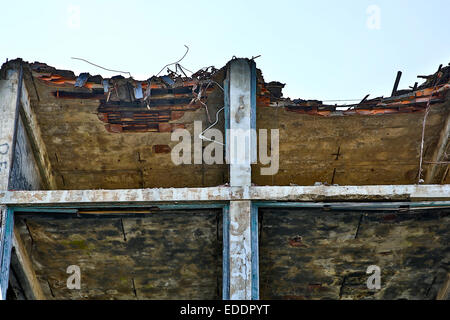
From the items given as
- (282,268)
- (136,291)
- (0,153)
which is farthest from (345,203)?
(0,153)

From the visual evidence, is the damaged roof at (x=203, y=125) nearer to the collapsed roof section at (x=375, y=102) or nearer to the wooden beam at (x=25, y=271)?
the collapsed roof section at (x=375, y=102)

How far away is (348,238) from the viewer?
798cm

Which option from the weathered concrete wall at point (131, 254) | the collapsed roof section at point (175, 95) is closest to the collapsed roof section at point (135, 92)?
the collapsed roof section at point (175, 95)

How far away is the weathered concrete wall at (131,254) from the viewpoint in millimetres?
7719

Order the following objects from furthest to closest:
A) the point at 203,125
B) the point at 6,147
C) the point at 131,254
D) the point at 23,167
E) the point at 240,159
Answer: the point at 203,125
the point at 131,254
the point at 23,167
the point at 240,159
the point at 6,147

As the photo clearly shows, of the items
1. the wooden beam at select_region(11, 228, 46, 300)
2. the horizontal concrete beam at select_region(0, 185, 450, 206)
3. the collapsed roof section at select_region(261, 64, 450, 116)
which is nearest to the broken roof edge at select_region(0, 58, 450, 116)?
the collapsed roof section at select_region(261, 64, 450, 116)

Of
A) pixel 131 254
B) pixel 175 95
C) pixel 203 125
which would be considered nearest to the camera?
pixel 175 95

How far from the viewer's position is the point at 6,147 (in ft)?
24.2

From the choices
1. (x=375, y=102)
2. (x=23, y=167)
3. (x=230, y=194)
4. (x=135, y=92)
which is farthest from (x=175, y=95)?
(x=375, y=102)

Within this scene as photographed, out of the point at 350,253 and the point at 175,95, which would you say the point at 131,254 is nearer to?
the point at 175,95

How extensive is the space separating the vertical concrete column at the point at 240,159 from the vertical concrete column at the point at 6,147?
9.31ft

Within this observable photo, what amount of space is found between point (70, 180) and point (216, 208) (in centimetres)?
279

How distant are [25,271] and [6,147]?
75.6 inches
